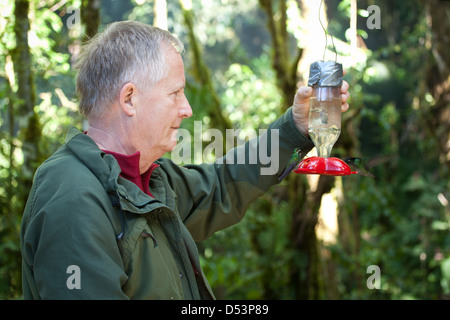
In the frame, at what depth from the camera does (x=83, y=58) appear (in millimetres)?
1686

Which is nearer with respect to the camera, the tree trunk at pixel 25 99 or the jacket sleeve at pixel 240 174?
the jacket sleeve at pixel 240 174

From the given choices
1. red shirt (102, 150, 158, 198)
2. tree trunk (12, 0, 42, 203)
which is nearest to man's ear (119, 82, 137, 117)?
red shirt (102, 150, 158, 198)

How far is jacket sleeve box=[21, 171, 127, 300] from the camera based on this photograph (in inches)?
48.9

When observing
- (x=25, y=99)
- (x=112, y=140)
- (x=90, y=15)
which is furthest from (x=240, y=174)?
(x=90, y=15)

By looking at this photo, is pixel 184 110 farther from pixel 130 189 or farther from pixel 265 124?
pixel 265 124

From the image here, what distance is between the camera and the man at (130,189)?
1.27 metres

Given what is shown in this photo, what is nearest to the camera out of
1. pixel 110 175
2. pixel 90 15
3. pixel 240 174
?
pixel 110 175

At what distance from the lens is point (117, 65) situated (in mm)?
1597

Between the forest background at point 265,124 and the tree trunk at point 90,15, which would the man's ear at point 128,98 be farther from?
the tree trunk at point 90,15

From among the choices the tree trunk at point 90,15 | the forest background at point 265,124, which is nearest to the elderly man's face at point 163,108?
the forest background at point 265,124

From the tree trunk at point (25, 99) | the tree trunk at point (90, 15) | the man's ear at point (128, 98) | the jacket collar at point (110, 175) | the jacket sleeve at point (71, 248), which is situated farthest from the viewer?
the tree trunk at point (90, 15)

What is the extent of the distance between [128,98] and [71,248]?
0.55 m

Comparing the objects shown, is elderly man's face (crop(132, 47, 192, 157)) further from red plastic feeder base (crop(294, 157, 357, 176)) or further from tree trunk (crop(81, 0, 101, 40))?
tree trunk (crop(81, 0, 101, 40))

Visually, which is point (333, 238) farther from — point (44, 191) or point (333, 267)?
point (44, 191)
